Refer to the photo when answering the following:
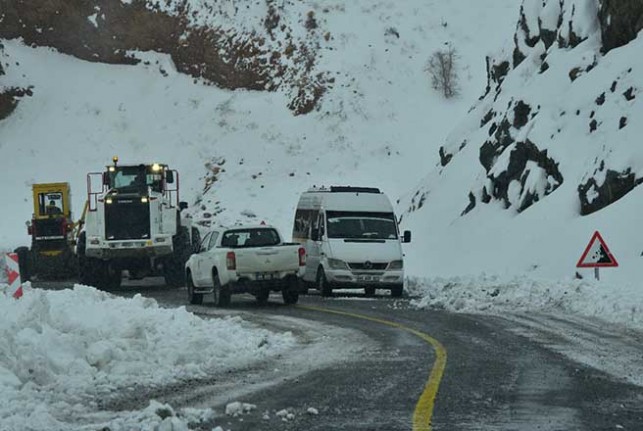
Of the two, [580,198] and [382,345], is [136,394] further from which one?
[580,198]

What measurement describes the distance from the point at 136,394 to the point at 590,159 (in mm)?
21741

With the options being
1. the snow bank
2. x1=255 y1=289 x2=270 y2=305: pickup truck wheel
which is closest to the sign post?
the snow bank

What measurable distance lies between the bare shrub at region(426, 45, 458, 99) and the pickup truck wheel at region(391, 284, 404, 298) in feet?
98.6

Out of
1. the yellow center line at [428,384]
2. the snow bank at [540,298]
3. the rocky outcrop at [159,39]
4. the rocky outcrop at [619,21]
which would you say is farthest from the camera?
the rocky outcrop at [159,39]

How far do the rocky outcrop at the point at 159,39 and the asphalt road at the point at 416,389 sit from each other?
43577 millimetres

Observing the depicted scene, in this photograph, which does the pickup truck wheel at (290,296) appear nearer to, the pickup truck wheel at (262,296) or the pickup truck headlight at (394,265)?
the pickup truck wheel at (262,296)

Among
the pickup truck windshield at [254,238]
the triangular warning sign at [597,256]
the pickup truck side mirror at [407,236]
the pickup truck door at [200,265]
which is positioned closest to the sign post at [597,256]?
the triangular warning sign at [597,256]

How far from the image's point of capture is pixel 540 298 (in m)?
22.7

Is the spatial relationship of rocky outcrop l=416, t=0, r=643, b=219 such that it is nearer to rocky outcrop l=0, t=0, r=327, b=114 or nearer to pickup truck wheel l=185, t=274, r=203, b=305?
pickup truck wheel l=185, t=274, r=203, b=305

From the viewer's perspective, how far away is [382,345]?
15.6 meters

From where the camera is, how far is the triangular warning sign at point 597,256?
2262 centimetres

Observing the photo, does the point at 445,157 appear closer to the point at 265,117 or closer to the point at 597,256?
the point at 265,117

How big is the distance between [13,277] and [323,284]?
10457mm

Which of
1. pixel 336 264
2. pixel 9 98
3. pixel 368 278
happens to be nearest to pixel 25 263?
pixel 336 264
